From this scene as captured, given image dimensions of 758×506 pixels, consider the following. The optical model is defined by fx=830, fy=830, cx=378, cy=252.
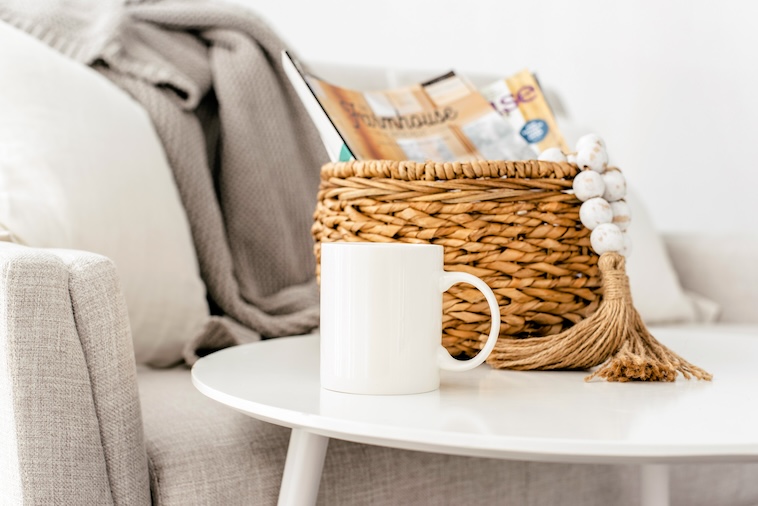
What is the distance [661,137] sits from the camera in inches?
84.7

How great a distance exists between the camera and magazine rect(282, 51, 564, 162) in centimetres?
78

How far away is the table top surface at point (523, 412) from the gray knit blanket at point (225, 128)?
0.52 metres

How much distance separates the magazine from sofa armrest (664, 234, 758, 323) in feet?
2.69

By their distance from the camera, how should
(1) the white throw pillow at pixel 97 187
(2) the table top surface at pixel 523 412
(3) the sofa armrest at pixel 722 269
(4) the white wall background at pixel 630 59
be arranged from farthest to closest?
(4) the white wall background at pixel 630 59
(3) the sofa armrest at pixel 722 269
(1) the white throw pillow at pixel 97 187
(2) the table top surface at pixel 523 412

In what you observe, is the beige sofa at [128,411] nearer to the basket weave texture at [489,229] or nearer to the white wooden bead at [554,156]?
the basket weave texture at [489,229]

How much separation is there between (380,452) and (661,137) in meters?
1.62

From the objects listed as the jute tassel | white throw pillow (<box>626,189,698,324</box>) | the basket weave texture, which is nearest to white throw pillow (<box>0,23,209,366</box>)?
the basket weave texture

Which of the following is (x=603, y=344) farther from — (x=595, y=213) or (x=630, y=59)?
(x=630, y=59)

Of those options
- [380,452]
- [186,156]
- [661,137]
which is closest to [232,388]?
[380,452]

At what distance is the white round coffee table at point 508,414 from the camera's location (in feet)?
1.45

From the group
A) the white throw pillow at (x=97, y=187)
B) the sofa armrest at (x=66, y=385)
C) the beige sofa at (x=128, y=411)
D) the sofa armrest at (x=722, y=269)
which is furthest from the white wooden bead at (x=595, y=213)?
the sofa armrest at (x=722, y=269)

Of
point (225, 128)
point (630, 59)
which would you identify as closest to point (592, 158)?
point (225, 128)

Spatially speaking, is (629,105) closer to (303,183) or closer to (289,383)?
(303,183)

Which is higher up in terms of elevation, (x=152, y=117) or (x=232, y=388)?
(x=152, y=117)
